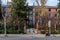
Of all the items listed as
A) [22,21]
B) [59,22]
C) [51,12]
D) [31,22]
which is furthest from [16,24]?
[51,12]

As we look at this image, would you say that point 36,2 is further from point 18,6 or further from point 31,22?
point 31,22

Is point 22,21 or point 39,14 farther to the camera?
point 39,14

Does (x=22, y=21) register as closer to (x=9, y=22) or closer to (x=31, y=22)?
(x=9, y=22)

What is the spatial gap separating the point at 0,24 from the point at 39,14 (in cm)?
1418

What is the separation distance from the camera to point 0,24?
51.4 m

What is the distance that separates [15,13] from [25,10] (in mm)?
2947

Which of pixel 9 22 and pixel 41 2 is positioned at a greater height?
pixel 41 2

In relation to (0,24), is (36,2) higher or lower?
higher

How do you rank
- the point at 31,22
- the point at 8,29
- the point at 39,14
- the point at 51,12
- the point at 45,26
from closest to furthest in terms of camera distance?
the point at 8,29 < the point at 45,26 < the point at 39,14 < the point at 31,22 < the point at 51,12

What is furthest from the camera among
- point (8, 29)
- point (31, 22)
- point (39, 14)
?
point (31, 22)

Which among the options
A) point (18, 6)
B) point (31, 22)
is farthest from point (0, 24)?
point (31, 22)

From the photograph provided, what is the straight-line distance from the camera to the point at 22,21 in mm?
52625

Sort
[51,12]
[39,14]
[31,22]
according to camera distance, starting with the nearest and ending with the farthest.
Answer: [39,14] → [31,22] → [51,12]

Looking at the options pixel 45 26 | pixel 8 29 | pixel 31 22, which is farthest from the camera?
pixel 31 22
